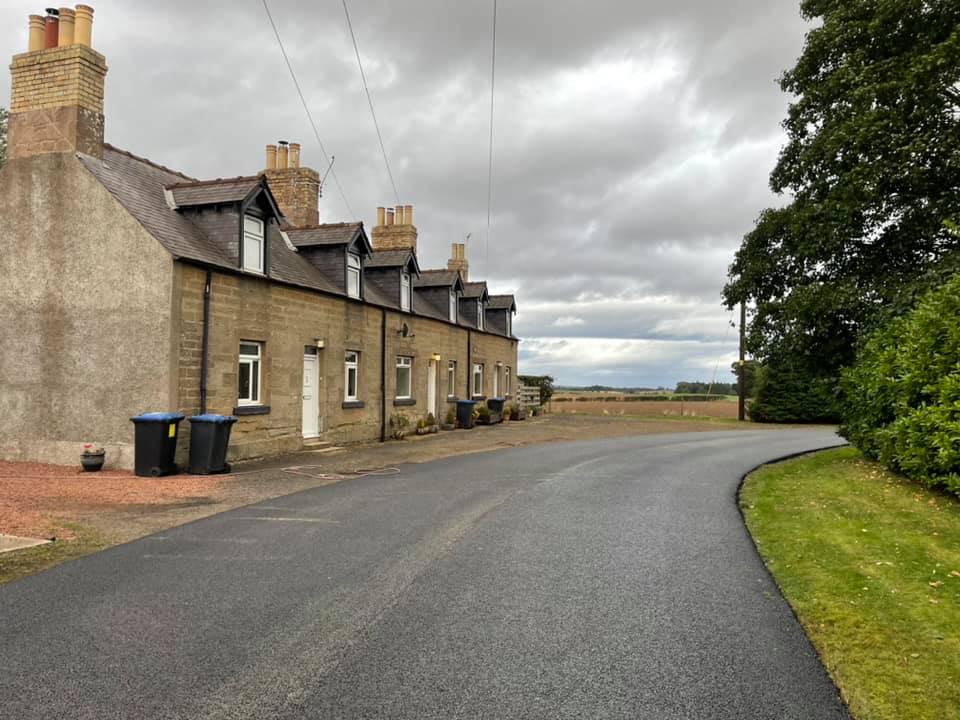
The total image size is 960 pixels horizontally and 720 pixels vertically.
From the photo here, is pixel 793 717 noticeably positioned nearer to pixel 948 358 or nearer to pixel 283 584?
pixel 283 584

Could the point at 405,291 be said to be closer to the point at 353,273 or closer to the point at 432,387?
the point at 353,273

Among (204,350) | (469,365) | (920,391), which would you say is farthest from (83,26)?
(469,365)

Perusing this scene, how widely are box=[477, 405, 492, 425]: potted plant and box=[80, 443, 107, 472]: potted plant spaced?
1773 centimetres

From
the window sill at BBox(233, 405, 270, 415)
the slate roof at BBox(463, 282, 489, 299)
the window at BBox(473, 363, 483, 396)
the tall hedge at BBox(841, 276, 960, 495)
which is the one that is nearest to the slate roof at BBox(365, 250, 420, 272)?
the slate roof at BBox(463, 282, 489, 299)

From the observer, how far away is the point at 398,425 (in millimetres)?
22406

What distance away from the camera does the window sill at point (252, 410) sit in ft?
49.3

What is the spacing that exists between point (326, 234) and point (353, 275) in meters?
1.48

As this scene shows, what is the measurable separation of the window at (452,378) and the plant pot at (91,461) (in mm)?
15919

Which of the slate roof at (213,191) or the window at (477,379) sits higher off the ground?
the slate roof at (213,191)

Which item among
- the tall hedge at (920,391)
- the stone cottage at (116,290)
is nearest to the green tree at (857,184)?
the tall hedge at (920,391)

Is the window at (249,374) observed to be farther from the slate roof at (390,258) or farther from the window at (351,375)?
the slate roof at (390,258)

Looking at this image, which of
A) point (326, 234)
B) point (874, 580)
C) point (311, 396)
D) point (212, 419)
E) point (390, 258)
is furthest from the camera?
point (390, 258)

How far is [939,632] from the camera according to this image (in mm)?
4680

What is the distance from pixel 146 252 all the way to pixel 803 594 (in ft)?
42.6
